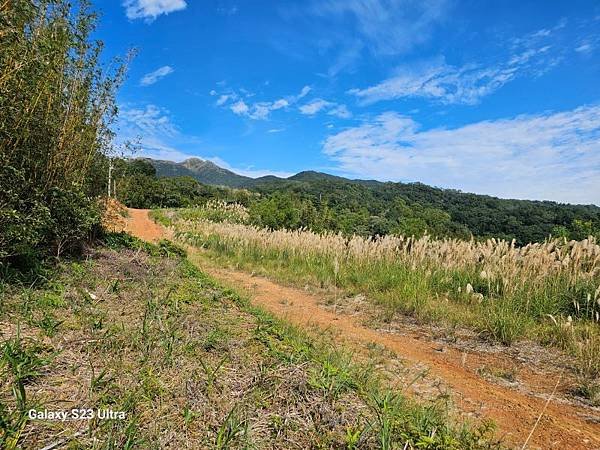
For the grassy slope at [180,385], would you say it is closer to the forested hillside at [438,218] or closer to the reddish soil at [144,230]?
the forested hillside at [438,218]

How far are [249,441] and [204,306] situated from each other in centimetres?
268

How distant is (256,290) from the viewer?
7.28 metres

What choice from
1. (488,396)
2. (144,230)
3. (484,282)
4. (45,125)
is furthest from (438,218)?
(45,125)

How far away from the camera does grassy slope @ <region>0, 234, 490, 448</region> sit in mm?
1876

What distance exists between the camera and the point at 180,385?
231 cm

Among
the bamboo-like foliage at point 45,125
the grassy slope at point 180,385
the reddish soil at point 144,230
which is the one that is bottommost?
the reddish soil at point 144,230

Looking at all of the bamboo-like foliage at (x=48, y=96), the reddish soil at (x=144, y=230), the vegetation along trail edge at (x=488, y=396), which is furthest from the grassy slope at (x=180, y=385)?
the reddish soil at (x=144, y=230)

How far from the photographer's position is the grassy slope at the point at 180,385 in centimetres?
188

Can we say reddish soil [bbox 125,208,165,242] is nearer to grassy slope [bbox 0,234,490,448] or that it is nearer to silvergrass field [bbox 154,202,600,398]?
silvergrass field [bbox 154,202,600,398]

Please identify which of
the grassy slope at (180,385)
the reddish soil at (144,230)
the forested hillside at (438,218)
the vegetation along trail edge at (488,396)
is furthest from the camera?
the forested hillside at (438,218)

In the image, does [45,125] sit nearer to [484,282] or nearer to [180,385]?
[180,385]

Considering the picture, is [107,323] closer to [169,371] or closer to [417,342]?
[169,371]

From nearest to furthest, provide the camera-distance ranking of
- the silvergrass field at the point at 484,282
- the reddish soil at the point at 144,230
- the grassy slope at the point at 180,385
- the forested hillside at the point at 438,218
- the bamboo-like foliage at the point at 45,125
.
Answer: the grassy slope at the point at 180,385 < the bamboo-like foliage at the point at 45,125 < the silvergrass field at the point at 484,282 < the reddish soil at the point at 144,230 < the forested hillside at the point at 438,218

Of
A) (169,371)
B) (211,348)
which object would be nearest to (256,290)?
(211,348)
